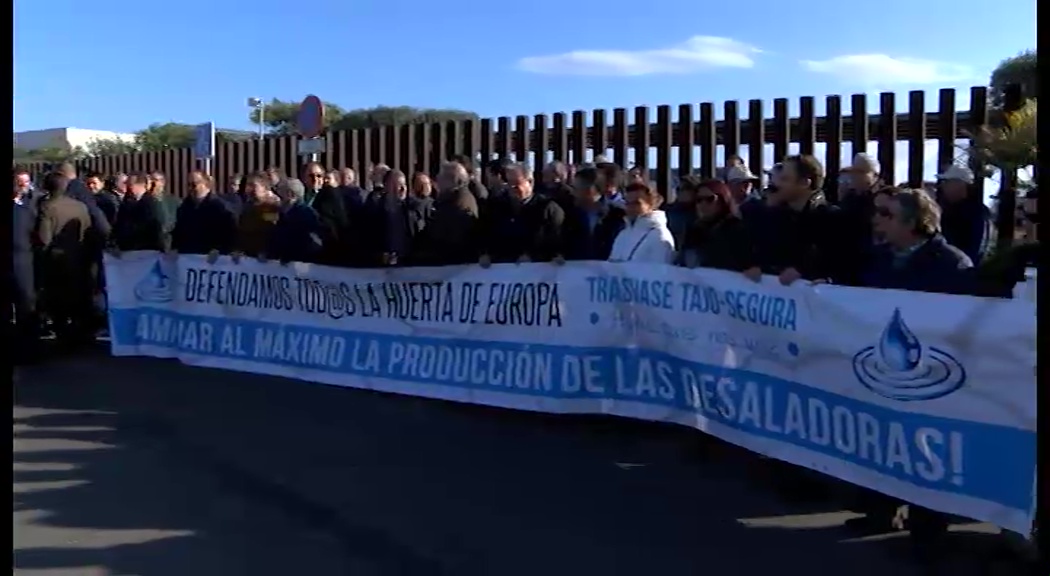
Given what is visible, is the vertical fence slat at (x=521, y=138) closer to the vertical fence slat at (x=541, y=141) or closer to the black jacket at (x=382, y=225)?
the vertical fence slat at (x=541, y=141)

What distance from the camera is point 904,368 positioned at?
199 inches

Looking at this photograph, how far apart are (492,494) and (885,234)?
224 centimetres

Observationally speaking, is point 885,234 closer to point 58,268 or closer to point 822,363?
point 822,363

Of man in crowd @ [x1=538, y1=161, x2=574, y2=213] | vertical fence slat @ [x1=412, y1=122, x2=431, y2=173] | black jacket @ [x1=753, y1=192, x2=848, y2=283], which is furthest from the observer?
vertical fence slat @ [x1=412, y1=122, x2=431, y2=173]

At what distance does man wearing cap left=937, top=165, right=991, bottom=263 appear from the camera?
7.23 m

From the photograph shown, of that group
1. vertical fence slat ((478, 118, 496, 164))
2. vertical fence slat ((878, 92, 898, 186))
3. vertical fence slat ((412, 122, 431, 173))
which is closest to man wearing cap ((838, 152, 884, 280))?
vertical fence slat ((878, 92, 898, 186))

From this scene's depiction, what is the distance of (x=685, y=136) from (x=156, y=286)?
4.96 metres

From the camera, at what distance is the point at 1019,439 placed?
4559mm

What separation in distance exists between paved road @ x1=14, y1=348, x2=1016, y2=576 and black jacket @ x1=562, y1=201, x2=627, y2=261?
42.7 inches

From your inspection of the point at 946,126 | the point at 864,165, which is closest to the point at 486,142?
the point at 946,126

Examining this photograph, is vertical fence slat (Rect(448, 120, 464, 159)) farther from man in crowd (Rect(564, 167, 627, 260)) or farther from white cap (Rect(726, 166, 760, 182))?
man in crowd (Rect(564, 167, 627, 260))

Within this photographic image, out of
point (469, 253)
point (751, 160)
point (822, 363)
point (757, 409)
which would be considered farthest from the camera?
point (751, 160)

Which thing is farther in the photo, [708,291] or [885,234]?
[708,291]

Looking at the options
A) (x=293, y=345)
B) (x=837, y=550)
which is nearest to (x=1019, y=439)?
(x=837, y=550)
